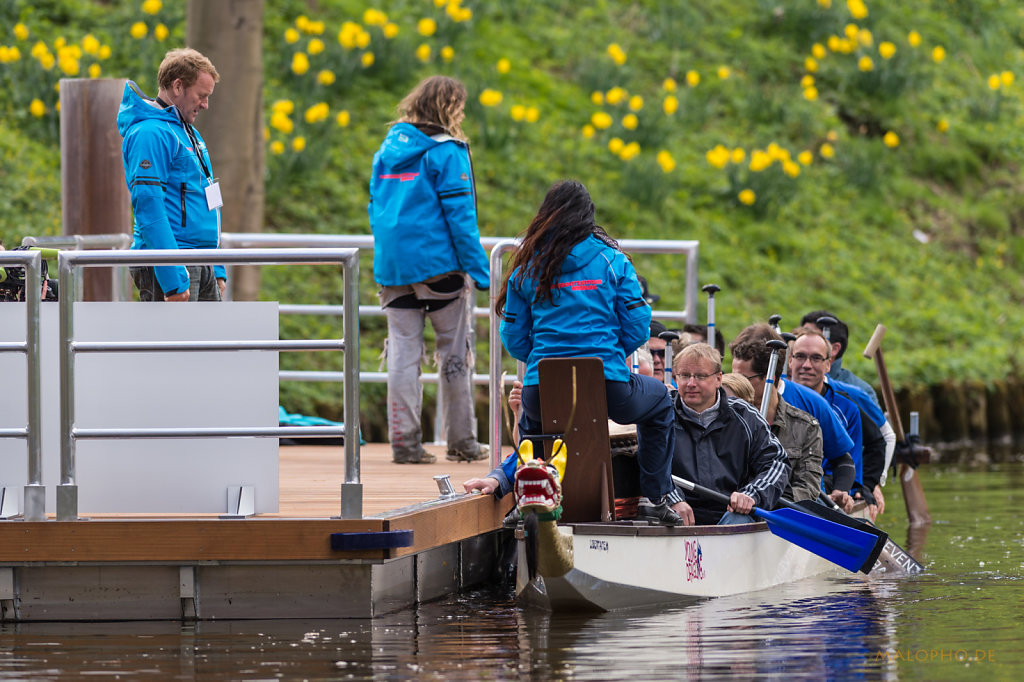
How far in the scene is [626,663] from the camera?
5645mm

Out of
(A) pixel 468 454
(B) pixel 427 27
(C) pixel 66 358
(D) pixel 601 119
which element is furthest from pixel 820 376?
(B) pixel 427 27

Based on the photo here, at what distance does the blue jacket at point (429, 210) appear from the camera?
8.40 meters

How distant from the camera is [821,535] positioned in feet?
25.0

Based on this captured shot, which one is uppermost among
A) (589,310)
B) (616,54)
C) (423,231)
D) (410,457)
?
(616,54)

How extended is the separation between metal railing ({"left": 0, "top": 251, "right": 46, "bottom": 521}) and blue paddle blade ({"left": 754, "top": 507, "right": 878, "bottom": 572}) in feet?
10.8

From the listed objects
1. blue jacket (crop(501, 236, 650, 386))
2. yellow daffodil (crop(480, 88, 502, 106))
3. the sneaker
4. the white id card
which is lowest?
the sneaker

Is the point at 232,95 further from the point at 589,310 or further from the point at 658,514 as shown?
the point at 658,514

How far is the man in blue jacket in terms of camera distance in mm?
6832

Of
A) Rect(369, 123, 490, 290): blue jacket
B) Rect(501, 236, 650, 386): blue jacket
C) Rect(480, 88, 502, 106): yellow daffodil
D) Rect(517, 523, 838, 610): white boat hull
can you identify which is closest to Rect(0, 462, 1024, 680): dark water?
Rect(517, 523, 838, 610): white boat hull

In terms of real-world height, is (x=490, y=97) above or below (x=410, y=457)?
above

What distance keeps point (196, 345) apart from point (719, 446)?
2649 mm

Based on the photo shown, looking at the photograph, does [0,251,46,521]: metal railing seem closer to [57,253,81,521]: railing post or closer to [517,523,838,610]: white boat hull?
[57,253,81,521]: railing post

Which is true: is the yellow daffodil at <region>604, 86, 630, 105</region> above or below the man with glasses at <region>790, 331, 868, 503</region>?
above

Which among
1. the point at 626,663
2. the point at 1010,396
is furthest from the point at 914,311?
the point at 626,663
